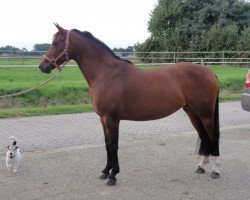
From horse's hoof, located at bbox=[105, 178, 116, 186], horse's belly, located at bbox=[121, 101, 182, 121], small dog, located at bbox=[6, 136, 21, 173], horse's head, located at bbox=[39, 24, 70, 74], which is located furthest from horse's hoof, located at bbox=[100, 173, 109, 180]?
horse's head, located at bbox=[39, 24, 70, 74]

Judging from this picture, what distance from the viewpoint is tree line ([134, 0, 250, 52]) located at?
3578 centimetres

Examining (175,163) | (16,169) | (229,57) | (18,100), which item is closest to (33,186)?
(16,169)

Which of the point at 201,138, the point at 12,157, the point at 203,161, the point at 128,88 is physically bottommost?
the point at 203,161

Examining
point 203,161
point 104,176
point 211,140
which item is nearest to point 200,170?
point 203,161

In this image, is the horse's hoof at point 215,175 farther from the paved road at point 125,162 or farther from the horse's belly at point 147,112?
the horse's belly at point 147,112

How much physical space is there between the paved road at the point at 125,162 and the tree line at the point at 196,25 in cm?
2720

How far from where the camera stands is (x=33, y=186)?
515cm

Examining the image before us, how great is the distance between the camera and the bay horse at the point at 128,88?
17.4 ft

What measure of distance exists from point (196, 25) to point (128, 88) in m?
35.5

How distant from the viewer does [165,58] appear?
33281 millimetres

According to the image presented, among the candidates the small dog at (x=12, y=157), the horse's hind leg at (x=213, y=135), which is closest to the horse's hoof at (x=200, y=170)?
the horse's hind leg at (x=213, y=135)

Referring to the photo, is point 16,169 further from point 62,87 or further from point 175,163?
point 62,87

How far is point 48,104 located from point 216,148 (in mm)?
8081

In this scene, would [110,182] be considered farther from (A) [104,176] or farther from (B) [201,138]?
(B) [201,138]
